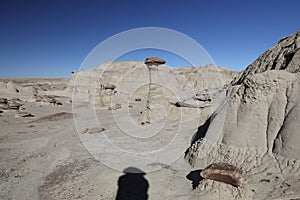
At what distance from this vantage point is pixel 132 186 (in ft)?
19.3

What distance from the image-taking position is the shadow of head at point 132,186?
5391mm

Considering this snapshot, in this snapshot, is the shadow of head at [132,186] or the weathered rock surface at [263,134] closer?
the weathered rock surface at [263,134]

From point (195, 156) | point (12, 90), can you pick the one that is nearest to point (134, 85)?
point (12, 90)

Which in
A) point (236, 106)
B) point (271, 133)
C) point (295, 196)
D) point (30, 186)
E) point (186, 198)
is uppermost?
point (236, 106)

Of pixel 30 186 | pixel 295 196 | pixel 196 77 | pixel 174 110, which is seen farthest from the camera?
pixel 196 77

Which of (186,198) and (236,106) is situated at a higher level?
(236,106)

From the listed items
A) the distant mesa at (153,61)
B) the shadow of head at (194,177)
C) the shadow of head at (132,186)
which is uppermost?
the distant mesa at (153,61)

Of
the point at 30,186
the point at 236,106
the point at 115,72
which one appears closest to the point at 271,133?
the point at 236,106

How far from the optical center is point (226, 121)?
6586mm

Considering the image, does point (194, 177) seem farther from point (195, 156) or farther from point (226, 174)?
point (226, 174)

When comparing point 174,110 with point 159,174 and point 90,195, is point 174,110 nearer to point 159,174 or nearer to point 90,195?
point 159,174

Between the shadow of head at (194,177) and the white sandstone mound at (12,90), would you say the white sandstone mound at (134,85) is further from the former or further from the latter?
the shadow of head at (194,177)

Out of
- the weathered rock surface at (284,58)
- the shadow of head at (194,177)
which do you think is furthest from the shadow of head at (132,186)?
the weathered rock surface at (284,58)

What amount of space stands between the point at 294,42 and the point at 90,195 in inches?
321
